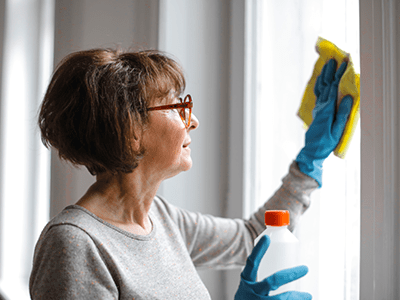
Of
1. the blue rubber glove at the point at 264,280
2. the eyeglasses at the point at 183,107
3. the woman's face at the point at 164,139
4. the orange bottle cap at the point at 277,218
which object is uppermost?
the eyeglasses at the point at 183,107

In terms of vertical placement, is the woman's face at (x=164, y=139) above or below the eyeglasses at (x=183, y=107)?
below

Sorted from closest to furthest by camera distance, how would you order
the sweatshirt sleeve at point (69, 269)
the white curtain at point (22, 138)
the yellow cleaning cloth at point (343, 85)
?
the sweatshirt sleeve at point (69, 269)
the yellow cleaning cloth at point (343, 85)
the white curtain at point (22, 138)

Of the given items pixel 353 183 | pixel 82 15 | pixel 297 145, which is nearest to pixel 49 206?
pixel 82 15

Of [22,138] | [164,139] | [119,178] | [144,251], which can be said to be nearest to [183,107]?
[164,139]

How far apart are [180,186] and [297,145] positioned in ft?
1.45

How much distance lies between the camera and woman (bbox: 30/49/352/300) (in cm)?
66

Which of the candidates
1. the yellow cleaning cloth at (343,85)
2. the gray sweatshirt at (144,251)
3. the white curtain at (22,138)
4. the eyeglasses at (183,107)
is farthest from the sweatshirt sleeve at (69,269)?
the white curtain at (22,138)

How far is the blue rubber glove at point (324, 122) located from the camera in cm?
80

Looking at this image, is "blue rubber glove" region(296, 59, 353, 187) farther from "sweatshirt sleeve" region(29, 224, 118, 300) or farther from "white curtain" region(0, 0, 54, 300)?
"white curtain" region(0, 0, 54, 300)

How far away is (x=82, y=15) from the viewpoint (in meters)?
1.39

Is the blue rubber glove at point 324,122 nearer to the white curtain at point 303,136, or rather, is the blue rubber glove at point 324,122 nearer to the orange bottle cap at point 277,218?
the white curtain at point 303,136

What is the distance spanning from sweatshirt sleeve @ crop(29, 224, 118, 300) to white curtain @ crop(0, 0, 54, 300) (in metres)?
0.89

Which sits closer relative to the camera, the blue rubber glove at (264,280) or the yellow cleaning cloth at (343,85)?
the blue rubber glove at (264,280)

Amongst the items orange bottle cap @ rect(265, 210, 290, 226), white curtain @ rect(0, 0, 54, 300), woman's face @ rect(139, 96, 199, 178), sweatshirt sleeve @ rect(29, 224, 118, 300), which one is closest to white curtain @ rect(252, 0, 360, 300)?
orange bottle cap @ rect(265, 210, 290, 226)
